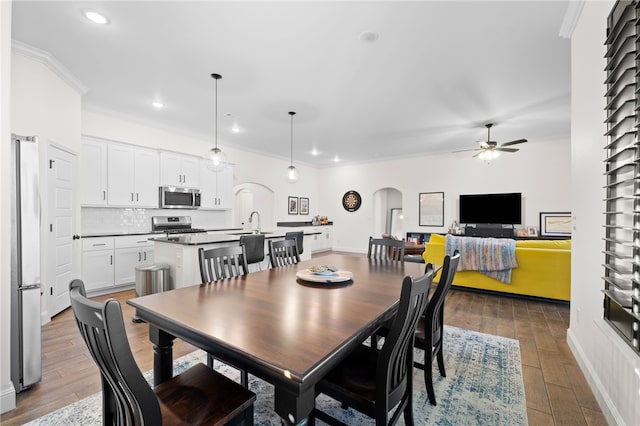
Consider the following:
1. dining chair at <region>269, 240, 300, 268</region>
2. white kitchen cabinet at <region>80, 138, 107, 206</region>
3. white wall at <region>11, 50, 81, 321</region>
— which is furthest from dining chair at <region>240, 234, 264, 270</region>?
white kitchen cabinet at <region>80, 138, 107, 206</region>

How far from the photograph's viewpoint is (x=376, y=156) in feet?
26.4

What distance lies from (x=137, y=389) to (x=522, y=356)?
9.63ft

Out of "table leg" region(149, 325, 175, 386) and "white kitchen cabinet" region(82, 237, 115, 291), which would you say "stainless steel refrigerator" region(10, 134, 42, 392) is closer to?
"table leg" region(149, 325, 175, 386)

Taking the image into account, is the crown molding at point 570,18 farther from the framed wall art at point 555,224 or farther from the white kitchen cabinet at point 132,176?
the white kitchen cabinet at point 132,176

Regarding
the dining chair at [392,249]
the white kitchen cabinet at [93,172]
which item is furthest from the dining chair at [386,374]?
the white kitchen cabinet at [93,172]

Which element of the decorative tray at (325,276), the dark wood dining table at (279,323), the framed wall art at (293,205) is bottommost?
the dark wood dining table at (279,323)

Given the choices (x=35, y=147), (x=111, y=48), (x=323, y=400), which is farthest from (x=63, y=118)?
(x=323, y=400)

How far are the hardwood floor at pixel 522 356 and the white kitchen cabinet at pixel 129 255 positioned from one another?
3.06 ft

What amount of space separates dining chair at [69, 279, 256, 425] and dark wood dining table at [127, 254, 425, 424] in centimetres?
21

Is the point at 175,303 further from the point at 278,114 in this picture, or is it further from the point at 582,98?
the point at 278,114

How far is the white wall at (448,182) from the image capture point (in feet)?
20.4

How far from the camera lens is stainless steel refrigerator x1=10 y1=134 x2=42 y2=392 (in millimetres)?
1906

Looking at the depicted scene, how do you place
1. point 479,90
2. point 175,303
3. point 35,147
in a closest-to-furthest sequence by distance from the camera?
point 175,303
point 35,147
point 479,90

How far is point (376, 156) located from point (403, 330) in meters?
7.25
